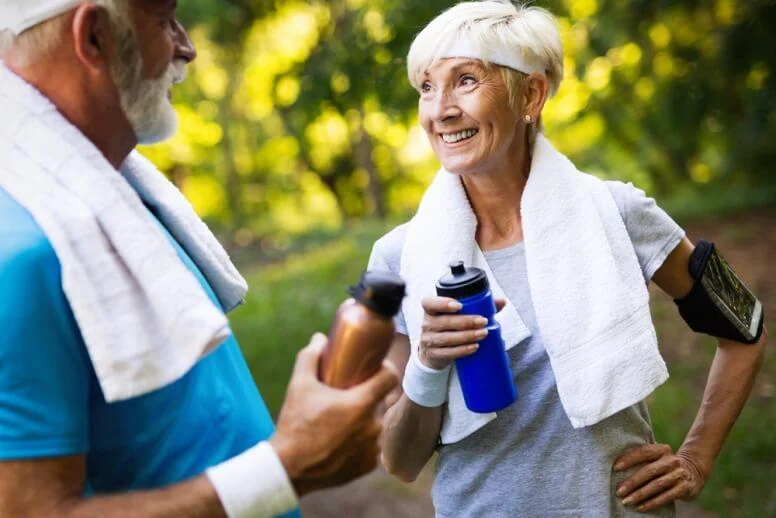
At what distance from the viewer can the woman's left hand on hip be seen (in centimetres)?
201

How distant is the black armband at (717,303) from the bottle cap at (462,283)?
0.74 metres

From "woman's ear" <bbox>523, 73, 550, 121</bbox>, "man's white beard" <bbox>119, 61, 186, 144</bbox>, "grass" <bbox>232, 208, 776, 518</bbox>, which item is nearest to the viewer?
"man's white beard" <bbox>119, 61, 186, 144</bbox>

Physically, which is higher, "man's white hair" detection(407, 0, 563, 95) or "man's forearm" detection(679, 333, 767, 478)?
"man's white hair" detection(407, 0, 563, 95)

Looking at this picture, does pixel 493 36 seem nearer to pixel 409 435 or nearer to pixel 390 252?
pixel 390 252

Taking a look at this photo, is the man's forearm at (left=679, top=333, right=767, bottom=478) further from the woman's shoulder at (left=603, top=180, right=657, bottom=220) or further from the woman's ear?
the woman's ear

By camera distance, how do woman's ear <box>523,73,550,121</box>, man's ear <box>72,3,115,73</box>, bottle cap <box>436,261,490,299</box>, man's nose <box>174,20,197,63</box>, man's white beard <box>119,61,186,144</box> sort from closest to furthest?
man's ear <box>72,3,115,73</box> < man's white beard <box>119,61,186,144</box> < man's nose <box>174,20,197,63</box> < bottle cap <box>436,261,490,299</box> < woman's ear <box>523,73,550,121</box>

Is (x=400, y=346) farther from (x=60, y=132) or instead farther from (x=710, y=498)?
(x=710, y=498)

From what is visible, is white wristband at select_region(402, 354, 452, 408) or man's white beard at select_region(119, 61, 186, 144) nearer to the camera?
man's white beard at select_region(119, 61, 186, 144)

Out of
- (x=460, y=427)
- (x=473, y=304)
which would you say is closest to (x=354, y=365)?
(x=473, y=304)

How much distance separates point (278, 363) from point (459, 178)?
4792mm

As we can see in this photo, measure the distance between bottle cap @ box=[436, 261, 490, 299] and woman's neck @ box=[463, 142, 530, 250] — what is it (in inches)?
18.6

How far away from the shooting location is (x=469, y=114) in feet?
7.01

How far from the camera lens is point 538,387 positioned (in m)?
2.07

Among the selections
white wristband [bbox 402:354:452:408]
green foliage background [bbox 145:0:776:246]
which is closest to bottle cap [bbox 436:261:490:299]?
white wristband [bbox 402:354:452:408]
